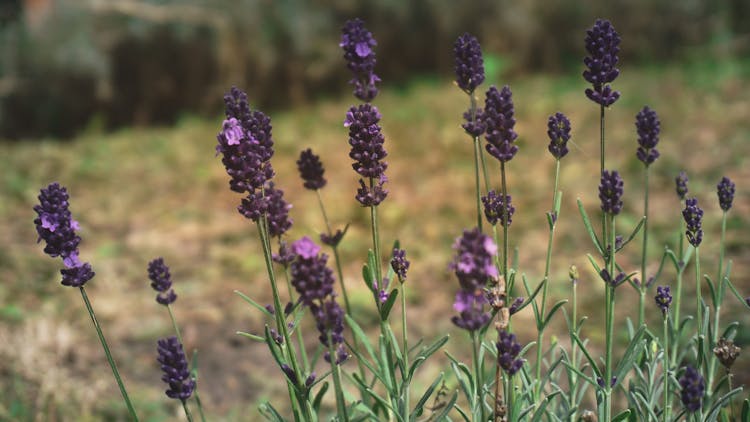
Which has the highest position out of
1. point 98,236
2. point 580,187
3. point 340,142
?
point 340,142

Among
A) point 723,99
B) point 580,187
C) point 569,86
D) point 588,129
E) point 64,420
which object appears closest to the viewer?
point 64,420

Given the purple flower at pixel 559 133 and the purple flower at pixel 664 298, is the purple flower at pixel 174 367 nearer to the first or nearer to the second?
the purple flower at pixel 559 133

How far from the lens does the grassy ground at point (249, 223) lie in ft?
11.2

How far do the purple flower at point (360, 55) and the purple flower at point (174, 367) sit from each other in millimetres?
740

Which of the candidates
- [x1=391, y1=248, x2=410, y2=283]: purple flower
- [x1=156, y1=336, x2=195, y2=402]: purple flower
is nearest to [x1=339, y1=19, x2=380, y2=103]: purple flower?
[x1=391, y1=248, x2=410, y2=283]: purple flower

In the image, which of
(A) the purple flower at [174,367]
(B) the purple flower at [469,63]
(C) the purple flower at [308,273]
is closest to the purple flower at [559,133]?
(B) the purple flower at [469,63]

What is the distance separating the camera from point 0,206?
17.7 ft

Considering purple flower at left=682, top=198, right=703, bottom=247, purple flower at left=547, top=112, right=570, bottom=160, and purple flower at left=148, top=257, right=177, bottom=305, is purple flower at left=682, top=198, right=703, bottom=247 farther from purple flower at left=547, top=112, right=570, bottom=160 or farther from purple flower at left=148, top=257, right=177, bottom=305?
purple flower at left=148, top=257, right=177, bottom=305

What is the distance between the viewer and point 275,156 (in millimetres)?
6781

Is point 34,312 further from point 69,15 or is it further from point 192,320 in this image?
point 69,15

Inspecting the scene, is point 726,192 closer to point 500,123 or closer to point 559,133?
point 559,133

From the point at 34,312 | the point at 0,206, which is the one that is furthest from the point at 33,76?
the point at 34,312

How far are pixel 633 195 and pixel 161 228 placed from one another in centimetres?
360

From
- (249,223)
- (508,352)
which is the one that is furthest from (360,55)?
(249,223)
